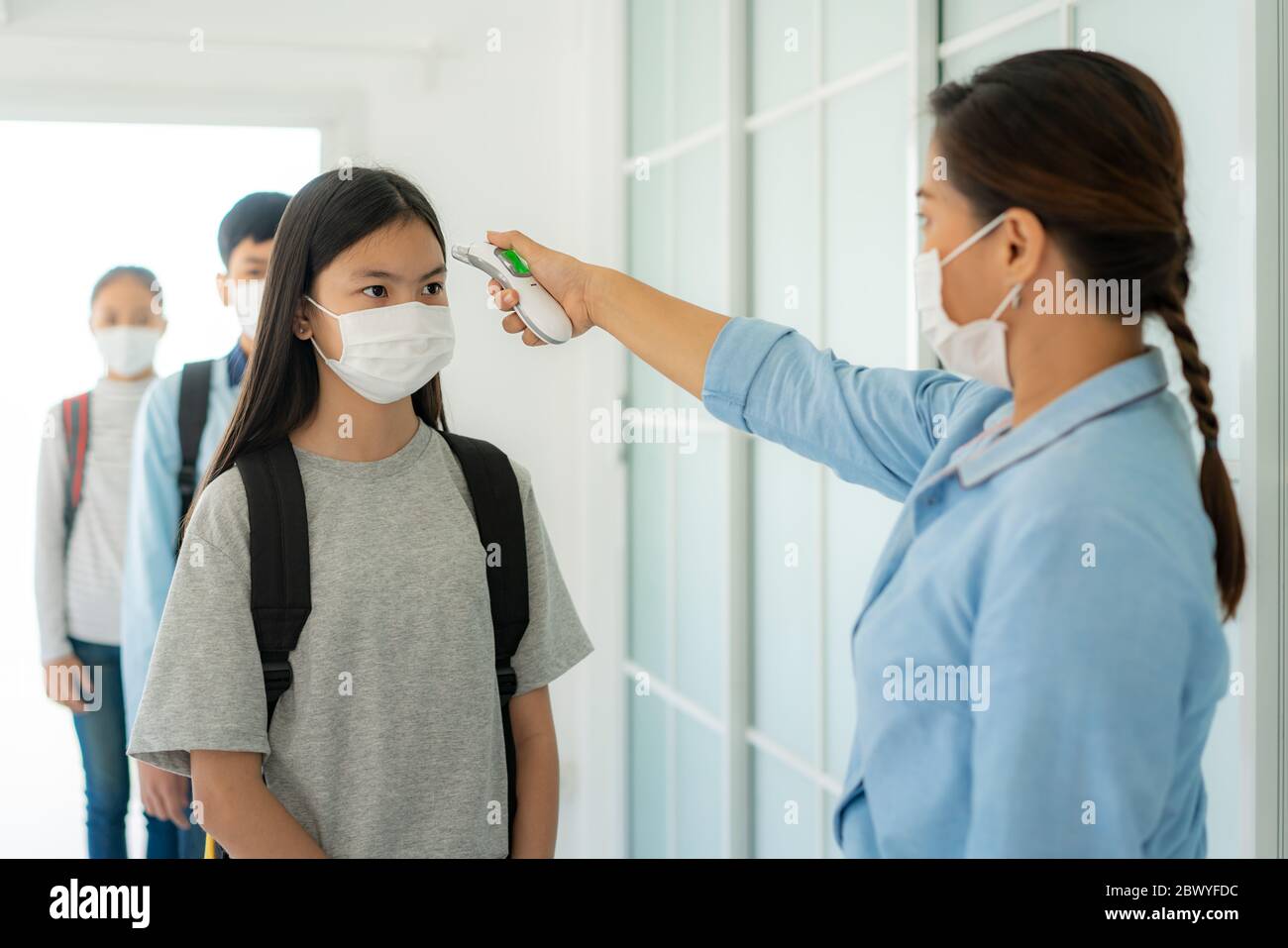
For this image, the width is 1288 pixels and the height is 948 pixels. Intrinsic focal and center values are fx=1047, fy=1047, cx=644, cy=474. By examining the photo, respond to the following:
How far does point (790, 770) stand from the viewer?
5.65 ft

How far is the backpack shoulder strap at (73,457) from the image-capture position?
1835 mm

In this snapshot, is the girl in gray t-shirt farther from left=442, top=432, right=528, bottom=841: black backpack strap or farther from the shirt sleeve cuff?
the shirt sleeve cuff

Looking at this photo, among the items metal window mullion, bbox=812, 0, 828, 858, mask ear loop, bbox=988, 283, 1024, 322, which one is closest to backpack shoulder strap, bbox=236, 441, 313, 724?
mask ear loop, bbox=988, 283, 1024, 322

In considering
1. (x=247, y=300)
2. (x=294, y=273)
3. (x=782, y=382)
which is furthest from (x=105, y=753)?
(x=782, y=382)

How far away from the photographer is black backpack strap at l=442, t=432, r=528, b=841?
38.2 inches

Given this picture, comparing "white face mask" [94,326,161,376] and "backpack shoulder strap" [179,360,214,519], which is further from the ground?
"white face mask" [94,326,161,376]

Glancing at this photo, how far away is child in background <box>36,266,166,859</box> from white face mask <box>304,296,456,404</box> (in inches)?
43.4

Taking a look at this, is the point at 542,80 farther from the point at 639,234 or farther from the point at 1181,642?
the point at 1181,642

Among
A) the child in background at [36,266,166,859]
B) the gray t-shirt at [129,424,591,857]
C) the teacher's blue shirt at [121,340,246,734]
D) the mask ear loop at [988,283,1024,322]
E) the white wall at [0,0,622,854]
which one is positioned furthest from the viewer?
the white wall at [0,0,622,854]

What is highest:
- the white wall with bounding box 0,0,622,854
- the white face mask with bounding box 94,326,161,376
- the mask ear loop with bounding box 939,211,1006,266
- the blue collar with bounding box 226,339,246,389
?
the white wall with bounding box 0,0,622,854

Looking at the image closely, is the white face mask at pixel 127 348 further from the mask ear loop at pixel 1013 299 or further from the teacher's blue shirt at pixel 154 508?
the mask ear loop at pixel 1013 299

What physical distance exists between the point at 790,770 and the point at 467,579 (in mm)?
954

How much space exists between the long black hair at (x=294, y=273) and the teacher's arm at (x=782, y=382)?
0.15 m
